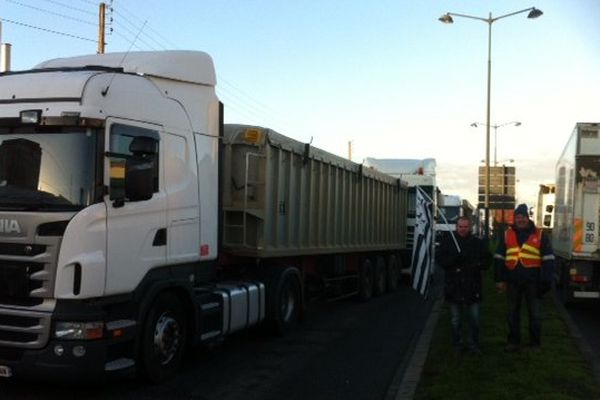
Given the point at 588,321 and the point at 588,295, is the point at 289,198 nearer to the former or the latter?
the point at 588,295

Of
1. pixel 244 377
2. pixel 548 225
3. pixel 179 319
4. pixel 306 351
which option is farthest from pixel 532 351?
pixel 548 225

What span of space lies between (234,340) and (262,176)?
2397 millimetres

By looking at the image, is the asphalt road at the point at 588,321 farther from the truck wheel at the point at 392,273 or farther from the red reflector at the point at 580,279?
the truck wheel at the point at 392,273

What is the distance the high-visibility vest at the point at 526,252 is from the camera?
869 cm

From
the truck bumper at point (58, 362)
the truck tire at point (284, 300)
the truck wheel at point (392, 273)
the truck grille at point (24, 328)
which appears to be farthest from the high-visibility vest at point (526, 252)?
the truck wheel at point (392, 273)

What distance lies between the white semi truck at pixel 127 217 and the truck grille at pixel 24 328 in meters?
0.01

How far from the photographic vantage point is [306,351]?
930 cm

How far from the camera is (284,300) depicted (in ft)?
34.3

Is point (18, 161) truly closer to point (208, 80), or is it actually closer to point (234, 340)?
point (208, 80)

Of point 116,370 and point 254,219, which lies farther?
point 254,219

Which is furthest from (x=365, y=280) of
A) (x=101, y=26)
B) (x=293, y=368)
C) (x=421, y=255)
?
(x=101, y=26)

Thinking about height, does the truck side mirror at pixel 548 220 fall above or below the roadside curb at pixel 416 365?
above

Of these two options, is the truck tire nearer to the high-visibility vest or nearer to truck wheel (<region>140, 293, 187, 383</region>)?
truck wheel (<region>140, 293, 187, 383</region>)

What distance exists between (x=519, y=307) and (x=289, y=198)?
3.78 m
